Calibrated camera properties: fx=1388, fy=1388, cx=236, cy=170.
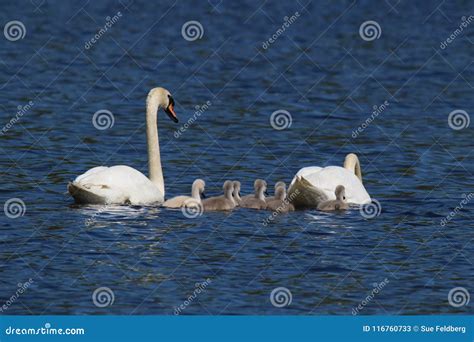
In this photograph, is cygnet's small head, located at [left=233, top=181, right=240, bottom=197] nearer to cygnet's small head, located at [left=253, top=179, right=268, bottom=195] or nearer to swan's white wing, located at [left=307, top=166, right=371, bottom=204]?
cygnet's small head, located at [left=253, top=179, right=268, bottom=195]

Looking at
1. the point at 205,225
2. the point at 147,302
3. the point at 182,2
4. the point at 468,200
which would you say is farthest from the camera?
the point at 182,2

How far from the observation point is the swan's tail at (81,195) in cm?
1559

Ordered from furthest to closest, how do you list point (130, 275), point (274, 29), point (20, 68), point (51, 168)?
1. point (274, 29)
2. point (20, 68)
3. point (51, 168)
4. point (130, 275)

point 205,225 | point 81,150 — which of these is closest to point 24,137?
point 81,150

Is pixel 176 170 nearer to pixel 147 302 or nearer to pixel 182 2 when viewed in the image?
pixel 147 302

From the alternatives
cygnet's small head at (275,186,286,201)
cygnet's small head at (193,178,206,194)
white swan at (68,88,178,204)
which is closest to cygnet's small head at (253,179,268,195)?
cygnet's small head at (275,186,286,201)

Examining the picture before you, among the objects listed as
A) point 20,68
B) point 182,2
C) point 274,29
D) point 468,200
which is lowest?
point 468,200

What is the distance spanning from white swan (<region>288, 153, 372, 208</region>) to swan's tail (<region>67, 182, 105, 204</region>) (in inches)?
87.9

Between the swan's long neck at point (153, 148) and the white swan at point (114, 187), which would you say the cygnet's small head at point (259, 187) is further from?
the swan's long neck at point (153, 148)

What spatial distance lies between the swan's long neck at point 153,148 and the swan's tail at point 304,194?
5.43 ft

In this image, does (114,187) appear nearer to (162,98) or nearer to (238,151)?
(162,98)

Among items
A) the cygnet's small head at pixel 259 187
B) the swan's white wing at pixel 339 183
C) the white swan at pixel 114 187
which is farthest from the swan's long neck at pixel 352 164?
the white swan at pixel 114 187

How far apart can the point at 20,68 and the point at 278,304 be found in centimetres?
1634

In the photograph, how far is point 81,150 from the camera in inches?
776
